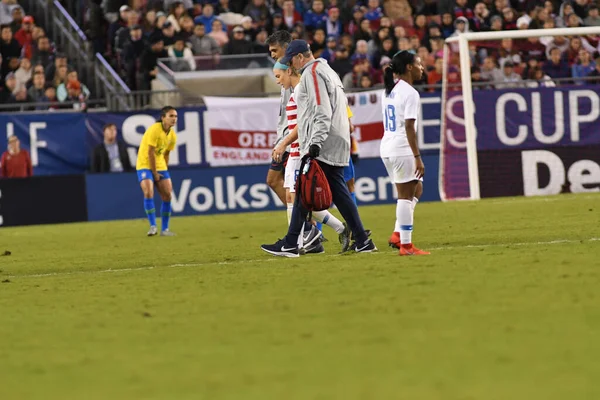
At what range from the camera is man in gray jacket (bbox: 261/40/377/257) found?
38.7 feet

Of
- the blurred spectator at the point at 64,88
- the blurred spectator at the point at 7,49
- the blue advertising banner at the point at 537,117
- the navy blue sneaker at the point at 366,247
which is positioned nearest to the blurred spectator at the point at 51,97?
the blurred spectator at the point at 64,88

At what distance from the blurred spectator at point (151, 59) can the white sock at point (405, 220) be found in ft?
49.7

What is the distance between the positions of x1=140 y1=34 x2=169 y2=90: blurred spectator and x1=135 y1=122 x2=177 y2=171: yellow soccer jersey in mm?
Result: 7065

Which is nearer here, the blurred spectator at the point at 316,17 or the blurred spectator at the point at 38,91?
the blurred spectator at the point at 38,91

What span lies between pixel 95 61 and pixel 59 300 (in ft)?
57.1

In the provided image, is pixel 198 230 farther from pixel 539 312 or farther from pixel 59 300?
pixel 539 312

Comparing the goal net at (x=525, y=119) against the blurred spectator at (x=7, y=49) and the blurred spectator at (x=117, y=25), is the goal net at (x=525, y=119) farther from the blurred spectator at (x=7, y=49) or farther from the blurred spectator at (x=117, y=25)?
the blurred spectator at (x=7, y=49)

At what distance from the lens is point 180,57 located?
26391mm

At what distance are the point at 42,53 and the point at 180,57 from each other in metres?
2.89

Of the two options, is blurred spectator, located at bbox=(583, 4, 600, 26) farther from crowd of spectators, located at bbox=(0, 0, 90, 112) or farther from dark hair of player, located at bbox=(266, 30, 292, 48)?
dark hair of player, located at bbox=(266, 30, 292, 48)

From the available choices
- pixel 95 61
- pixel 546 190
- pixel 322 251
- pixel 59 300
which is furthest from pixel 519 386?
pixel 95 61

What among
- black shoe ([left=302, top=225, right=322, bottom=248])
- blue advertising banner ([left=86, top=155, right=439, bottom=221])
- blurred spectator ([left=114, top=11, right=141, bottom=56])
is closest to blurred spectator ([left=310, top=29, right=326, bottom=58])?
blue advertising banner ([left=86, top=155, right=439, bottom=221])

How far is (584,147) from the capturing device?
25.2 metres

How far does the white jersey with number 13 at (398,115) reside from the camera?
38.4 feet
